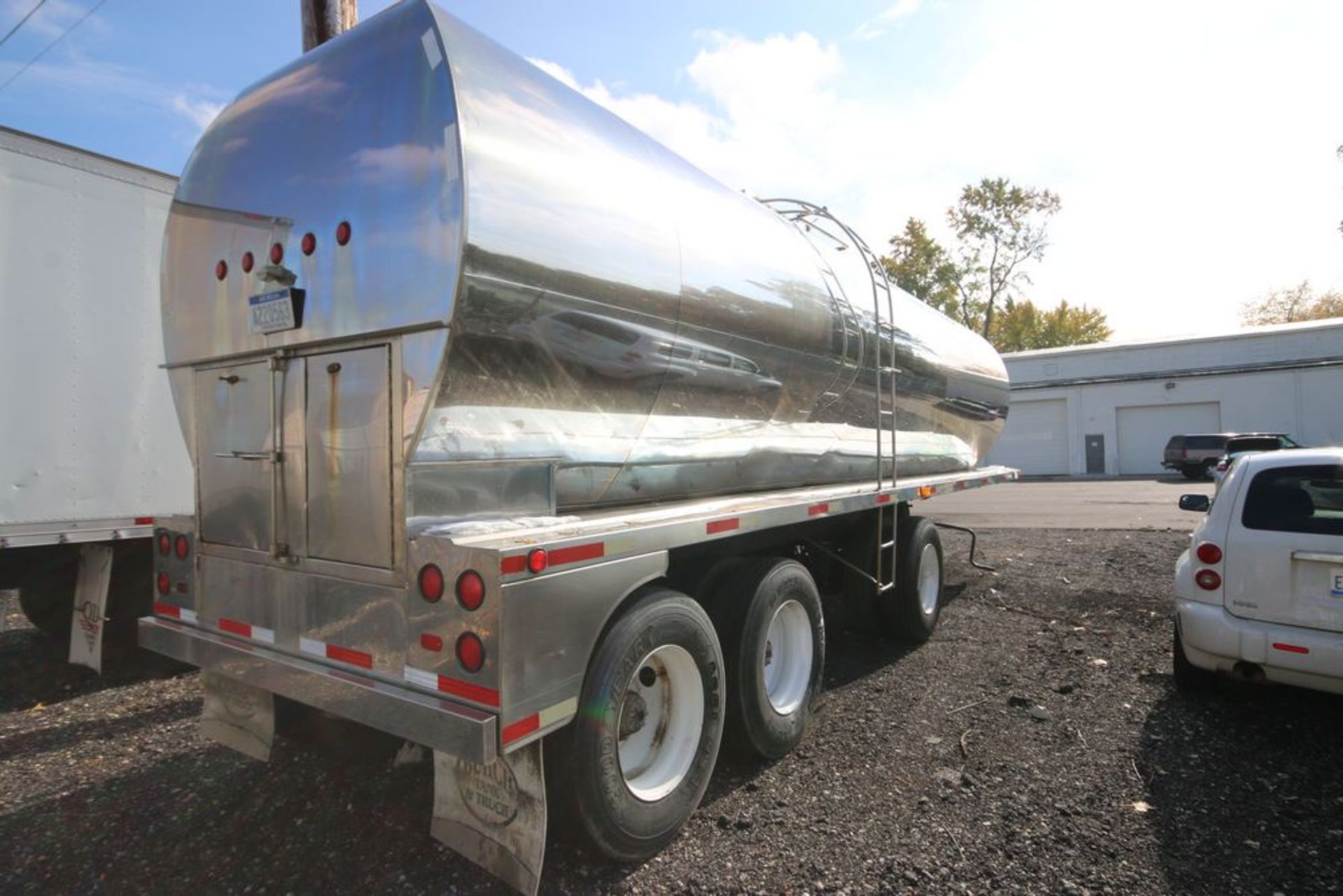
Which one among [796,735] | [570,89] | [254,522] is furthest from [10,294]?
[796,735]

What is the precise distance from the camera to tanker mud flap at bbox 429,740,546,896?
2.46 m

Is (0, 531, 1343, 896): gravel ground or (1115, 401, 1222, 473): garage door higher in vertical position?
(1115, 401, 1222, 473): garage door

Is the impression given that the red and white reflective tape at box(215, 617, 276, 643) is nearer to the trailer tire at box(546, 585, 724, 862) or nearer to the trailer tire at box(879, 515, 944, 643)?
the trailer tire at box(546, 585, 724, 862)

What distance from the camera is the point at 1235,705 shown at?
450 centimetres

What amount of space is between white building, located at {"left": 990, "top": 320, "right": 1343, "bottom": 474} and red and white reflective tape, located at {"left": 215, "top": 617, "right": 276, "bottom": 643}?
1300 inches

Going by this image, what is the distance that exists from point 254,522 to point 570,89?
7.63ft

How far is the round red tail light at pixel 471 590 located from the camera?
2316mm

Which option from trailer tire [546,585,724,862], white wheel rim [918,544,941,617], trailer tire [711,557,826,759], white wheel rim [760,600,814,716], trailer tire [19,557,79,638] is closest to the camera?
trailer tire [546,585,724,862]

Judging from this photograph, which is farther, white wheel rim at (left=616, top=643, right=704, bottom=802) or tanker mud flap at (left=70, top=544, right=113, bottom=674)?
tanker mud flap at (left=70, top=544, right=113, bottom=674)

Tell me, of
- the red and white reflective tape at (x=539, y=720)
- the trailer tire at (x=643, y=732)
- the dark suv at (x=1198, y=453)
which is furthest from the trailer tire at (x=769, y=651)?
the dark suv at (x=1198, y=453)

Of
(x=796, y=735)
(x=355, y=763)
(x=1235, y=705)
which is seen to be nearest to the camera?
(x=355, y=763)

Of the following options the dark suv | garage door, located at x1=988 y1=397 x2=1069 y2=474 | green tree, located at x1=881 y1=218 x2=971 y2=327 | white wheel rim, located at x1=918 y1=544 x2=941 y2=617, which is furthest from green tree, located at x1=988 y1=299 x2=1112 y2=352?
white wheel rim, located at x1=918 y1=544 x2=941 y2=617

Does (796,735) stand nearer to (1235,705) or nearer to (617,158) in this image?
(1235,705)

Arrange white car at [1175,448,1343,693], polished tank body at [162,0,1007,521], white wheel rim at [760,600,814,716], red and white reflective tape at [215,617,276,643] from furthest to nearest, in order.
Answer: white wheel rim at [760,600,814,716], white car at [1175,448,1343,693], red and white reflective tape at [215,617,276,643], polished tank body at [162,0,1007,521]
